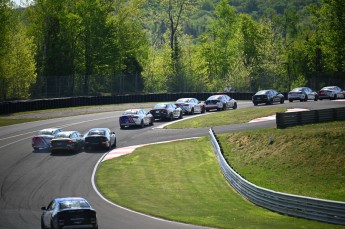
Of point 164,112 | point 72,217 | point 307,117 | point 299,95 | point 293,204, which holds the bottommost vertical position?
point 293,204

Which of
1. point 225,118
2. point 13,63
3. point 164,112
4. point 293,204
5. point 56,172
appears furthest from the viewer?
point 13,63

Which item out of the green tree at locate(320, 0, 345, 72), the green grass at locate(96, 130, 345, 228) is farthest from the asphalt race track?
the green tree at locate(320, 0, 345, 72)

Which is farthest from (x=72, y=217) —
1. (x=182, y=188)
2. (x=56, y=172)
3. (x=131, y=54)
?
(x=131, y=54)

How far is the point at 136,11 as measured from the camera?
321 ft

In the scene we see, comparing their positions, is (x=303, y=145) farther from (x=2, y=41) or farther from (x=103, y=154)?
(x=2, y=41)

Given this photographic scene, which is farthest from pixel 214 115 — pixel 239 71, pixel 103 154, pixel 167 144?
pixel 239 71

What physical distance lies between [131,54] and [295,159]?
66.5 metres

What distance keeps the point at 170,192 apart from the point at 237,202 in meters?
3.61

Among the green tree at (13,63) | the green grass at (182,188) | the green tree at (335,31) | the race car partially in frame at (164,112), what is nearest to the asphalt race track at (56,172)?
the race car partially in frame at (164,112)

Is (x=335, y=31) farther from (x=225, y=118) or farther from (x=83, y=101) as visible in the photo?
(x=225, y=118)

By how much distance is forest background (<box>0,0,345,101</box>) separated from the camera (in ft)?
246

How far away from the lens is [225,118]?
53875 mm

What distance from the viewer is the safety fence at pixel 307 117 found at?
4122 cm

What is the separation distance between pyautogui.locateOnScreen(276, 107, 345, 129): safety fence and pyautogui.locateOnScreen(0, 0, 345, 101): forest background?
3437 cm
